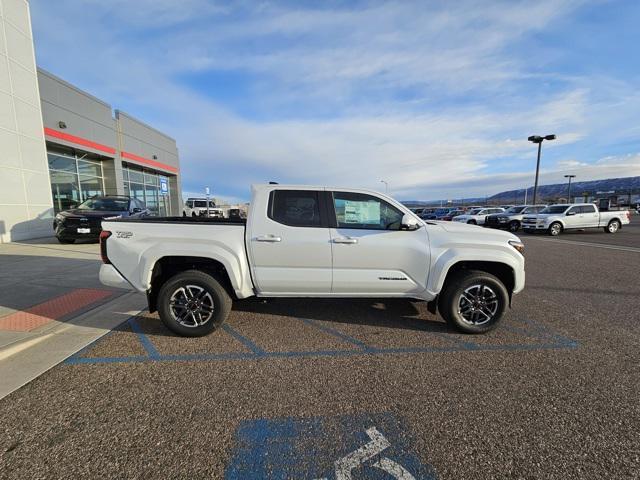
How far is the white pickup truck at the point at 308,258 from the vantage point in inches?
150

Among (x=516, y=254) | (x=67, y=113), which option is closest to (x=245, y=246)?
(x=516, y=254)

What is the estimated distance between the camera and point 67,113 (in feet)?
52.6

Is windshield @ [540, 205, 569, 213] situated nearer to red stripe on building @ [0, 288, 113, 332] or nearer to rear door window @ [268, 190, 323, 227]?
rear door window @ [268, 190, 323, 227]

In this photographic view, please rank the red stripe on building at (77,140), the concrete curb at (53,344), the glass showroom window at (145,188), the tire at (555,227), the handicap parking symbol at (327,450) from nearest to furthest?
the handicap parking symbol at (327,450)
the concrete curb at (53,344)
the red stripe on building at (77,140)
the tire at (555,227)
the glass showroom window at (145,188)

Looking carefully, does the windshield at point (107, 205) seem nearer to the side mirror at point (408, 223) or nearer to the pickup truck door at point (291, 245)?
→ the pickup truck door at point (291, 245)

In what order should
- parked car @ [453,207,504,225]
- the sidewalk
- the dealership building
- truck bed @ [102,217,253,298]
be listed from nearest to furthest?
the sidewalk → truck bed @ [102,217,253,298] → the dealership building → parked car @ [453,207,504,225]

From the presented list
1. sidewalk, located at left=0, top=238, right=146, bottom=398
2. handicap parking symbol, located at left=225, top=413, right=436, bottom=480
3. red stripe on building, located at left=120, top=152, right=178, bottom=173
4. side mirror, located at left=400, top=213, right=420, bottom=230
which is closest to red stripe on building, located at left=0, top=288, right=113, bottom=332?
sidewalk, located at left=0, top=238, right=146, bottom=398

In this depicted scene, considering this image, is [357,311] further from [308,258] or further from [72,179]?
[72,179]

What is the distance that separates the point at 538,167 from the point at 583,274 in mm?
26518

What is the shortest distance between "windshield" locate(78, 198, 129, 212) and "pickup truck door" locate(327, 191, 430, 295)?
1124 cm

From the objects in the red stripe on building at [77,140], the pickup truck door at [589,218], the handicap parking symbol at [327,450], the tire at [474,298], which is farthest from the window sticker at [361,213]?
the pickup truck door at [589,218]

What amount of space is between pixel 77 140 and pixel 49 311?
53.9ft

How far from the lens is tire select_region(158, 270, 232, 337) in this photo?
3818 millimetres

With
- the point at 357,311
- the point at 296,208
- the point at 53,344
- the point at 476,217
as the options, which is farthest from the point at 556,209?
the point at 53,344
